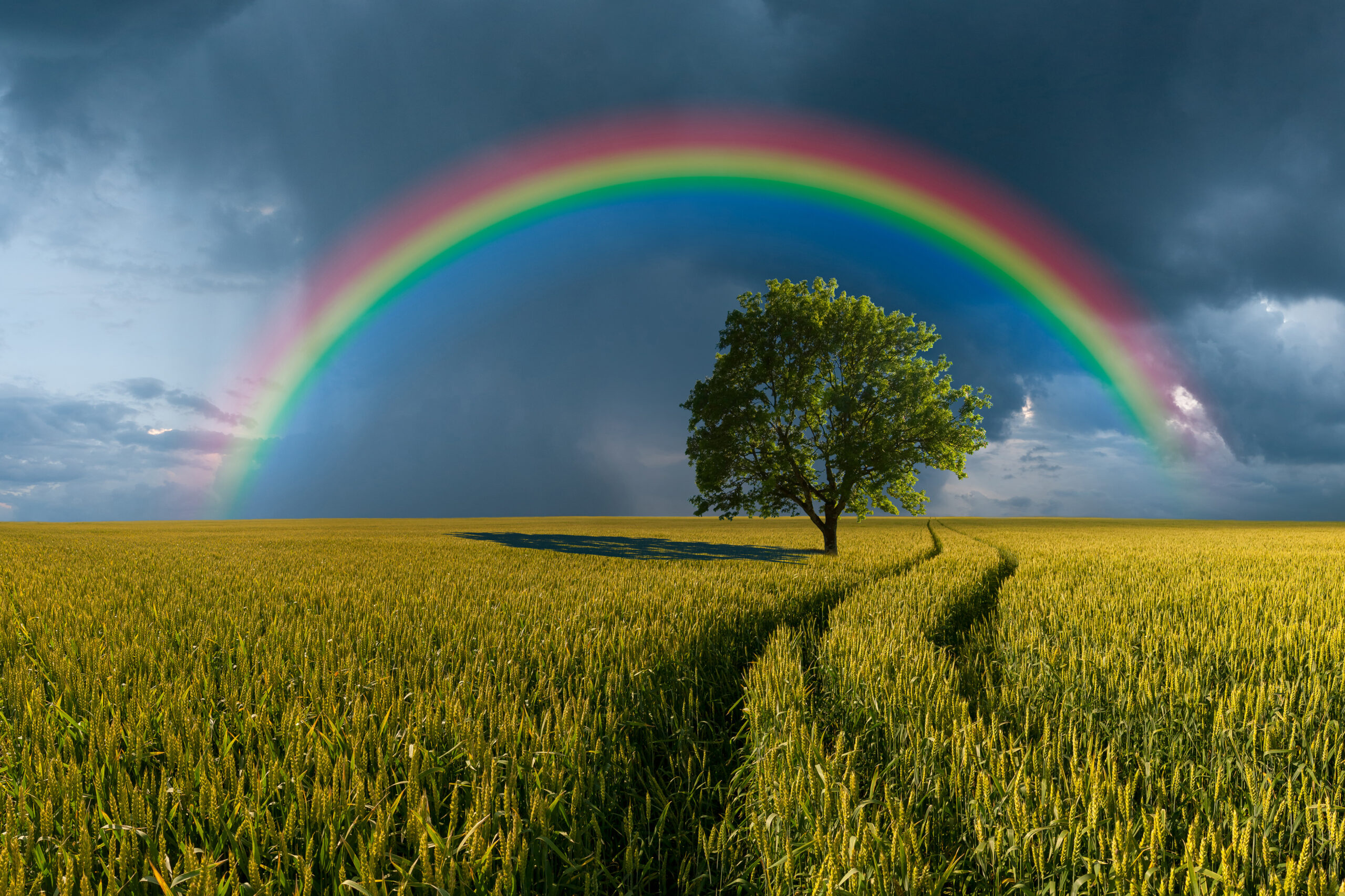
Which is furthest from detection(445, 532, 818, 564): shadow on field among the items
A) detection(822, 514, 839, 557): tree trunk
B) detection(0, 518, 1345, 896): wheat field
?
detection(0, 518, 1345, 896): wheat field

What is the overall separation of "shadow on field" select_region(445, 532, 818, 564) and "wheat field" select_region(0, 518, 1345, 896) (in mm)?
11212

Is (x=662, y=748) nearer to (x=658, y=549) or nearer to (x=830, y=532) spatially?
(x=658, y=549)

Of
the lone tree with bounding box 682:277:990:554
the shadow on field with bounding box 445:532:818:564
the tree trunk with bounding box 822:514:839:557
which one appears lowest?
the shadow on field with bounding box 445:532:818:564

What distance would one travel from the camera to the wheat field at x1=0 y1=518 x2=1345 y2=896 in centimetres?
254

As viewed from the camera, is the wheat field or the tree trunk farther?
the tree trunk

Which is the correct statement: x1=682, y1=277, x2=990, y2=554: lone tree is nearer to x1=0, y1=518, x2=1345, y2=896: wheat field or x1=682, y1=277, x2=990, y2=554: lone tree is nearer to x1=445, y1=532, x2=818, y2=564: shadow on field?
x1=445, y1=532, x2=818, y2=564: shadow on field

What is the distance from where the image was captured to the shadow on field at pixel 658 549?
21.3m

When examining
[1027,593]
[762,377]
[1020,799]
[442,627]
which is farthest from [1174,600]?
[762,377]

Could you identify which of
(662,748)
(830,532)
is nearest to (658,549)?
(830,532)

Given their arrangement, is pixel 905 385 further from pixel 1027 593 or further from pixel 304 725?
pixel 304 725

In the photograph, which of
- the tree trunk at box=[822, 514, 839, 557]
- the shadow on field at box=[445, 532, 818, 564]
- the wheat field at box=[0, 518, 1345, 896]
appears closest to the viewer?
the wheat field at box=[0, 518, 1345, 896]

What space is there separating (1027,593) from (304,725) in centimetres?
1138

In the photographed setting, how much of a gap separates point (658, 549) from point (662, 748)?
23242 mm

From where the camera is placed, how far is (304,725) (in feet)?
12.5
